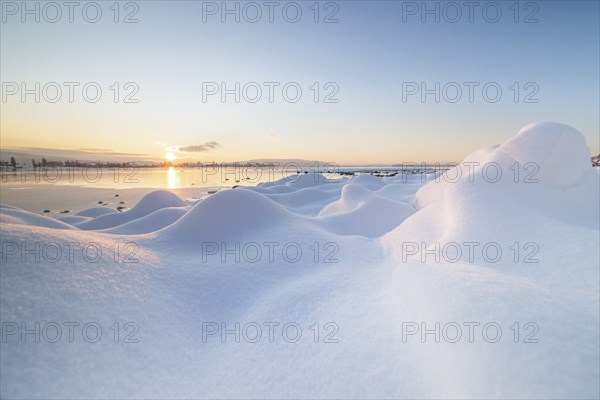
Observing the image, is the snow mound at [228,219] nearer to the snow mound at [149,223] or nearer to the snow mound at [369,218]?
the snow mound at [369,218]

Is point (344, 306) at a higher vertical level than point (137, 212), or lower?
lower

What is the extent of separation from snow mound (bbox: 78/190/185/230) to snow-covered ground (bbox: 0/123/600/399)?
31.3 feet

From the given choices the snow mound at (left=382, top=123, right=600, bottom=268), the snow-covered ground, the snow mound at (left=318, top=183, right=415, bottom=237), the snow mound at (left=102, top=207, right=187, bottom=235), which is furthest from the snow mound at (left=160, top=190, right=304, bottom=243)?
the snow mound at (left=102, top=207, right=187, bottom=235)

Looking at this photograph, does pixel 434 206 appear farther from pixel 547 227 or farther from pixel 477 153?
pixel 477 153

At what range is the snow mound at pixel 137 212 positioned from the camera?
14938 millimetres

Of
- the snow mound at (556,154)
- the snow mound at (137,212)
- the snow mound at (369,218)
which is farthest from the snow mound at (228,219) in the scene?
the snow mound at (137,212)

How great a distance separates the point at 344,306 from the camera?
3.90 metres

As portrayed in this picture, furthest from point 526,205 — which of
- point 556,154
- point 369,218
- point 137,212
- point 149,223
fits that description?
point 137,212

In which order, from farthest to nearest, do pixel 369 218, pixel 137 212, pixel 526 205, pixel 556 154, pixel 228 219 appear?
pixel 137 212 < pixel 369 218 < pixel 228 219 < pixel 556 154 < pixel 526 205

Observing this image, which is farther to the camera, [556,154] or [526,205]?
[556,154]

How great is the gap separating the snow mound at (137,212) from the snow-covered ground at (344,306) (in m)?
9.53

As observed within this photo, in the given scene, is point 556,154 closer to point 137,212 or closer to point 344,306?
point 344,306

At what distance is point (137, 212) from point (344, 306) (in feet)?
53.9

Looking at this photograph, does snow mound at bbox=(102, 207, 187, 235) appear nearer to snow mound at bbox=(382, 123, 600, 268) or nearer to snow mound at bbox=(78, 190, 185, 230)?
snow mound at bbox=(78, 190, 185, 230)
